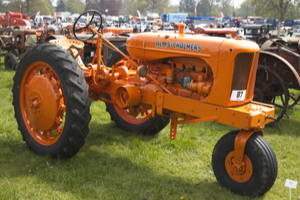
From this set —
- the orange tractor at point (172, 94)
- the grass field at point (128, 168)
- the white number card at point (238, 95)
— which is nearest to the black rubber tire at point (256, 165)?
the orange tractor at point (172, 94)

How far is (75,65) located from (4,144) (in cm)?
166

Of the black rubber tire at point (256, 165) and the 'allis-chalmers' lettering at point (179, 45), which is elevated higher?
the 'allis-chalmers' lettering at point (179, 45)

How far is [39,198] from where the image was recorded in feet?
9.19

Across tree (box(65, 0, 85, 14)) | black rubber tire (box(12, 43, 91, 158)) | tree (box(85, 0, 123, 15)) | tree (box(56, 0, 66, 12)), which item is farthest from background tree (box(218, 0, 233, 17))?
black rubber tire (box(12, 43, 91, 158))

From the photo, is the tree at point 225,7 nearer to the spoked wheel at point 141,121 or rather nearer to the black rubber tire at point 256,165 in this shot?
the spoked wheel at point 141,121

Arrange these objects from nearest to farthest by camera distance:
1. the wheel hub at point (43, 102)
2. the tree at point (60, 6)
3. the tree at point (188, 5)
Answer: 1. the wheel hub at point (43, 102)
2. the tree at point (60, 6)
3. the tree at point (188, 5)

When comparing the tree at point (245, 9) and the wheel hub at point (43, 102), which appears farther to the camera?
the tree at point (245, 9)

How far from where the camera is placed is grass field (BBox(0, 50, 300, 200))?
2.94 meters

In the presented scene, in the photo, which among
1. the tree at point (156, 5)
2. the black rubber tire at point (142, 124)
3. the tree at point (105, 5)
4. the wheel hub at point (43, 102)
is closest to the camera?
the wheel hub at point (43, 102)

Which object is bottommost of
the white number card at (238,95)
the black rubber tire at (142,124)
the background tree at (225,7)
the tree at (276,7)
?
the black rubber tire at (142,124)

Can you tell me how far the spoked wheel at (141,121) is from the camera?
436 centimetres

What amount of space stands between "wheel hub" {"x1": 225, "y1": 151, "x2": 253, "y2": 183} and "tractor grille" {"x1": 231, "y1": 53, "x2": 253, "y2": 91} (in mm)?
675

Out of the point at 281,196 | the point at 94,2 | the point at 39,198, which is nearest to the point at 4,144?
the point at 39,198

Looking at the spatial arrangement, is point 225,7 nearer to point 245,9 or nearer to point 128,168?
point 245,9
